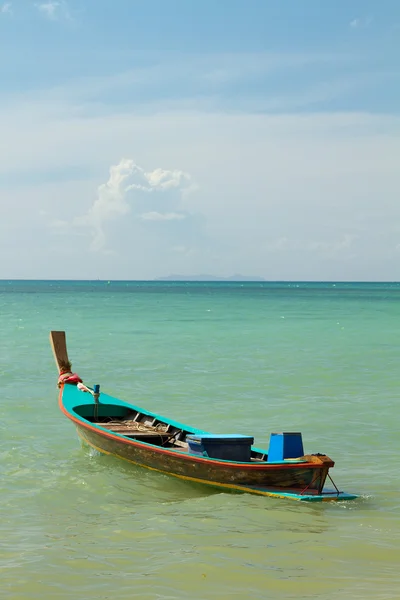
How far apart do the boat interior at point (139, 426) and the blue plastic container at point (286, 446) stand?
0.86 m

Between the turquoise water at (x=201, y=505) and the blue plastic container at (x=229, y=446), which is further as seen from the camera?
the blue plastic container at (x=229, y=446)

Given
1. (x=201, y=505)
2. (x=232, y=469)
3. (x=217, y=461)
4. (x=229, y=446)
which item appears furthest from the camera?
(x=229, y=446)

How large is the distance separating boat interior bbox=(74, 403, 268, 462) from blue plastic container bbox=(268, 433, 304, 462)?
86cm

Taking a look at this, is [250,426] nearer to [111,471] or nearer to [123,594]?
[111,471]

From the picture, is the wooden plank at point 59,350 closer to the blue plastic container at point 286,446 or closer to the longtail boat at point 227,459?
the longtail boat at point 227,459

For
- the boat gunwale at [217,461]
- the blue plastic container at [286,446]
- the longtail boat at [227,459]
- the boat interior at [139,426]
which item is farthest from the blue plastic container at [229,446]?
the boat interior at [139,426]

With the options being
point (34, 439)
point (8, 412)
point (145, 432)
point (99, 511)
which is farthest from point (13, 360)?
point (99, 511)

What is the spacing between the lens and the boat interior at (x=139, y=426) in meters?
16.1

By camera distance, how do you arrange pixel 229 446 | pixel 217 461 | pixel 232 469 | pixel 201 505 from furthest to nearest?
1. pixel 229 446
2. pixel 217 461
3. pixel 232 469
4. pixel 201 505

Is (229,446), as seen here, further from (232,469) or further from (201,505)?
(201,505)

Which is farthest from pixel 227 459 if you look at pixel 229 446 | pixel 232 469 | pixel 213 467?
pixel 232 469

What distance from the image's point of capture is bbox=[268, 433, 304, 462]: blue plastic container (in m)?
13.2

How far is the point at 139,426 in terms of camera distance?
17.5 m

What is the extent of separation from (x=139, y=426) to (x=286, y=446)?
204 inches
